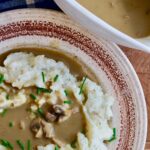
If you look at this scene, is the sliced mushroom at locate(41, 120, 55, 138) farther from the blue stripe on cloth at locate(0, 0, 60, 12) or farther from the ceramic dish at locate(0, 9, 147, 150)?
the blue stripe on cloth at locate(0, 0, 60, 12)

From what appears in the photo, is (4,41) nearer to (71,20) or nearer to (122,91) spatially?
(71,20)

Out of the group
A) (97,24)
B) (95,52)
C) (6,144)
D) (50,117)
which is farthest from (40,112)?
(97,24)

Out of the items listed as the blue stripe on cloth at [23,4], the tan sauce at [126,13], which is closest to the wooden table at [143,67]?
the tan sauce at [126,13]

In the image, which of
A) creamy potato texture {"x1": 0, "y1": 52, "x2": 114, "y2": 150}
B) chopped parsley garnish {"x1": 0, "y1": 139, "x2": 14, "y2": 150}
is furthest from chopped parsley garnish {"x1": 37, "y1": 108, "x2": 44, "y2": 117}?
chopped parsley garnish {"x1": 0, "y1": 139, "x2": 14, "y2": 150}

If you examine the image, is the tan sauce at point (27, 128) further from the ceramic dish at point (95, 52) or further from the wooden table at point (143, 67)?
the wooden table at point (143, 67)

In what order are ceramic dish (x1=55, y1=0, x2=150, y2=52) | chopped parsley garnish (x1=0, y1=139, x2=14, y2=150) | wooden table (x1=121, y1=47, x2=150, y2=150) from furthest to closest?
1. wooden table (x1=121, y1=47, x2=150, y2=150)
2. chopped parsley garnish (x1=0, y1=139, x2=14, y2=150)
3. ceramic dish (x1=55, y1=0, x2=150, y2=52)

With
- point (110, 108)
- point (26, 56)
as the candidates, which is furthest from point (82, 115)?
point (26, 56)

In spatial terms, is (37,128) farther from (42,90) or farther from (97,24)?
(97,24)
